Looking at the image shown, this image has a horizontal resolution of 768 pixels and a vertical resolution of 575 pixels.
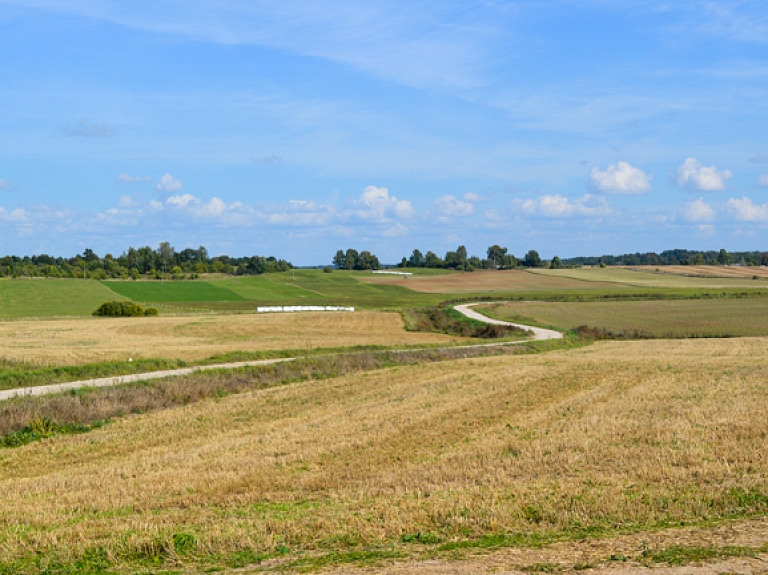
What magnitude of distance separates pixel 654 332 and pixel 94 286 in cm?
9560

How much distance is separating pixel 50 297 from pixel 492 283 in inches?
3057

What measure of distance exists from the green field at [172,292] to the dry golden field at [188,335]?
38.3 meters

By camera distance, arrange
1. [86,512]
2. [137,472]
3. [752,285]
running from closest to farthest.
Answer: [86,512] < [137,472] < [752,285]

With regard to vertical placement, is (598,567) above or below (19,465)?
above

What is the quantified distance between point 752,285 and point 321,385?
11985cm

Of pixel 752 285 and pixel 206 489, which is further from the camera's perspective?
pixel 752 285

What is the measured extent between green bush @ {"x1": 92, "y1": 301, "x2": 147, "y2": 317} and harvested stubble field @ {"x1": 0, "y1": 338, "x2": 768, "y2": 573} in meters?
64.4

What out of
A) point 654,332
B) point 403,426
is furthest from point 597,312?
point 403,426

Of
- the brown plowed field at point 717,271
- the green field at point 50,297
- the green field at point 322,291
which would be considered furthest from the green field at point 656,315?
the brown plowed field at point 717,271

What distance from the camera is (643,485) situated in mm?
12258

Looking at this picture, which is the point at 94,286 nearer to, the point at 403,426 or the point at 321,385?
the point at 321,385

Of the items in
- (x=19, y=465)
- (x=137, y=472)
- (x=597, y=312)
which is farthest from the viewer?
(x=597, y=312)

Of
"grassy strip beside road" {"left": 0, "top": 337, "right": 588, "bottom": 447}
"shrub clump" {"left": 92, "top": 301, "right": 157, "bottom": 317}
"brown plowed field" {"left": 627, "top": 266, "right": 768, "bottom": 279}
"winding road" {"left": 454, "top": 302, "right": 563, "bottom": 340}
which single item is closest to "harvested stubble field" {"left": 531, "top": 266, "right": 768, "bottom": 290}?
"brown plowed field" {"left": 627, "top": 266, "right": 768, "bottom": 279}

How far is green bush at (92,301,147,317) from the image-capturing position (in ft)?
284
